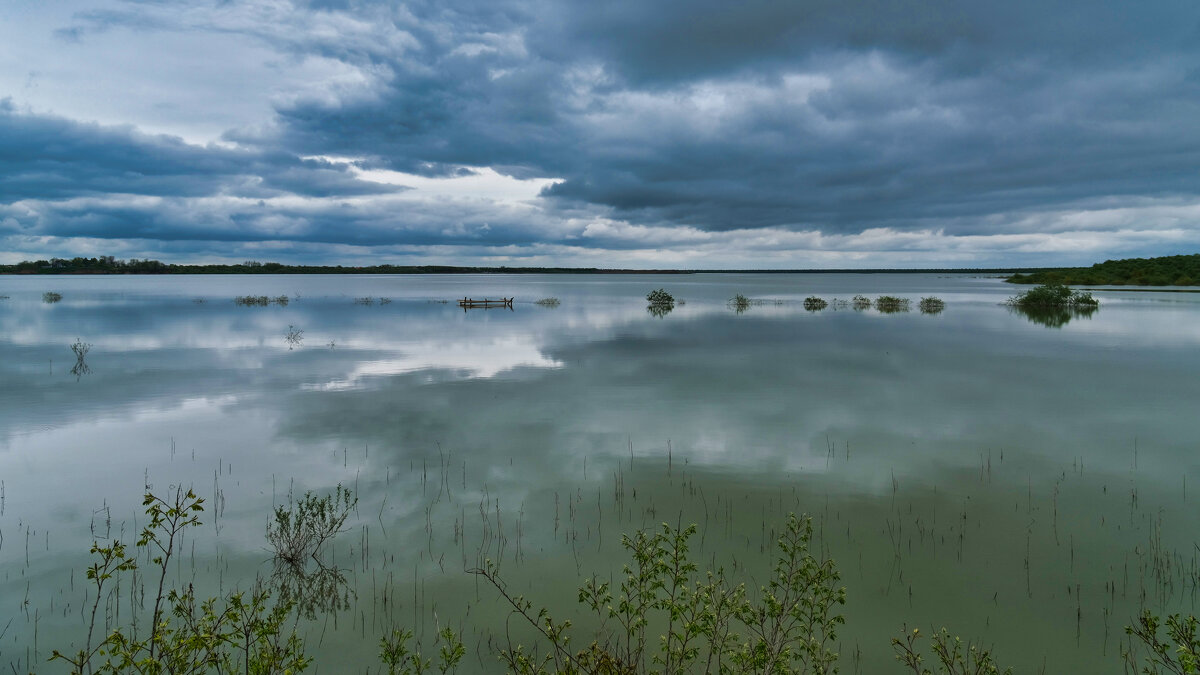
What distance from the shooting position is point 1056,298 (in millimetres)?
68188

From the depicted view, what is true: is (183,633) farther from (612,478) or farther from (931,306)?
(931,306)

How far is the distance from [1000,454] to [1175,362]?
23868 mm

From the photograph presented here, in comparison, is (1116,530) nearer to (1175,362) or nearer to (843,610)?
(843,610)

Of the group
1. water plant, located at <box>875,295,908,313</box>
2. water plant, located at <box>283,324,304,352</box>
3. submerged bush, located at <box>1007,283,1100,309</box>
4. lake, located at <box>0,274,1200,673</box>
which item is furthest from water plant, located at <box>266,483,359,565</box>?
submerged bush, located at <box>1007,283,1100,309</box>

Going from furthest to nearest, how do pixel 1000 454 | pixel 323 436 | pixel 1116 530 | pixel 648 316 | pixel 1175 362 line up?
1. pixel 648 316
2. pixel 1175 362
3. pixel 323 436
4. pixel 1000 454
5. pixel 1116 530

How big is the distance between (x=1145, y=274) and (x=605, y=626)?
6025 inches

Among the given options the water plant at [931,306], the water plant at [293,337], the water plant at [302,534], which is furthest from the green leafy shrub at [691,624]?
the water plant at [931,306]

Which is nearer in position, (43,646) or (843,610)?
(43,646)

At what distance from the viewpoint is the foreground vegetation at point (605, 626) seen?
559 cm

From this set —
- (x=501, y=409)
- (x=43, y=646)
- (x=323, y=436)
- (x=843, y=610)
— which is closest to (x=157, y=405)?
(x=323, y=436)

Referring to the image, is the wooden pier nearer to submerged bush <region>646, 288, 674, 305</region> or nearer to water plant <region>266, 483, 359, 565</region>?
submerged bush <region>646, 288, 674, 305</region>

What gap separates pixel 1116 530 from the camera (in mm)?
11523

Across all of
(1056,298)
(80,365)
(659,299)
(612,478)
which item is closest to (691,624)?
(612,478)

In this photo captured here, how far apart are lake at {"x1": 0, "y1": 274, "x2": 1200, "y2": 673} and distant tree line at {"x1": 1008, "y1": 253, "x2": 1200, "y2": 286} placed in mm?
108587
